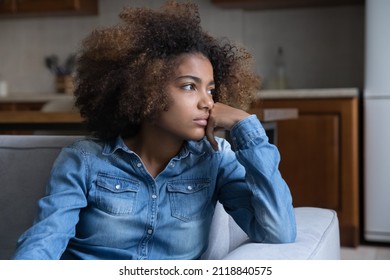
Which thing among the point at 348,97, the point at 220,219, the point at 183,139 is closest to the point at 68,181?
the point at 183,139

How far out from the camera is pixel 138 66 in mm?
944

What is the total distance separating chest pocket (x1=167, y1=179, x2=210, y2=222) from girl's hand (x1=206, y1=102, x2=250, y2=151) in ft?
0.26

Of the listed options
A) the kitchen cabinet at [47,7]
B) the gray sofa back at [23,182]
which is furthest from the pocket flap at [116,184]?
the kitchen cabinet at [47,7]

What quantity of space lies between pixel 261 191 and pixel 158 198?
0.57 feet

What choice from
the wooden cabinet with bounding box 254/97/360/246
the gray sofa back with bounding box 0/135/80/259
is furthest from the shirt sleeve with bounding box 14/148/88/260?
the wooden cabinet with bounding box 254/97/360/246

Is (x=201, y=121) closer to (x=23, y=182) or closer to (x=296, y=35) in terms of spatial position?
(x=23, y=182)

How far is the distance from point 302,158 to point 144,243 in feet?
5.90

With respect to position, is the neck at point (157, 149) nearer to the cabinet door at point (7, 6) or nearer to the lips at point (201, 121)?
the lips at point (201, 121)

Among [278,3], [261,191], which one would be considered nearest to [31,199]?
[261,191]

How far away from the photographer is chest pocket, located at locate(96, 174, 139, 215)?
93 centimetres

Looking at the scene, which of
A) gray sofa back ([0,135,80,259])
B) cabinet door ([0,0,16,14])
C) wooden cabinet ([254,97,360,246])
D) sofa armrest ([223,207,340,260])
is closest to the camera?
sofa armrest ([223,207,340,260])

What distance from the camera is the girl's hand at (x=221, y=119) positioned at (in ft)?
3.07

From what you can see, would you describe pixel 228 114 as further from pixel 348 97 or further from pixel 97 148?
pixel 348 97

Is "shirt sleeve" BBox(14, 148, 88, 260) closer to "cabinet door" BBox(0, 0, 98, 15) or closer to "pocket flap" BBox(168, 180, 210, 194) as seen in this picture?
"pocket flap" BBox(168, 180, 210, 194)
